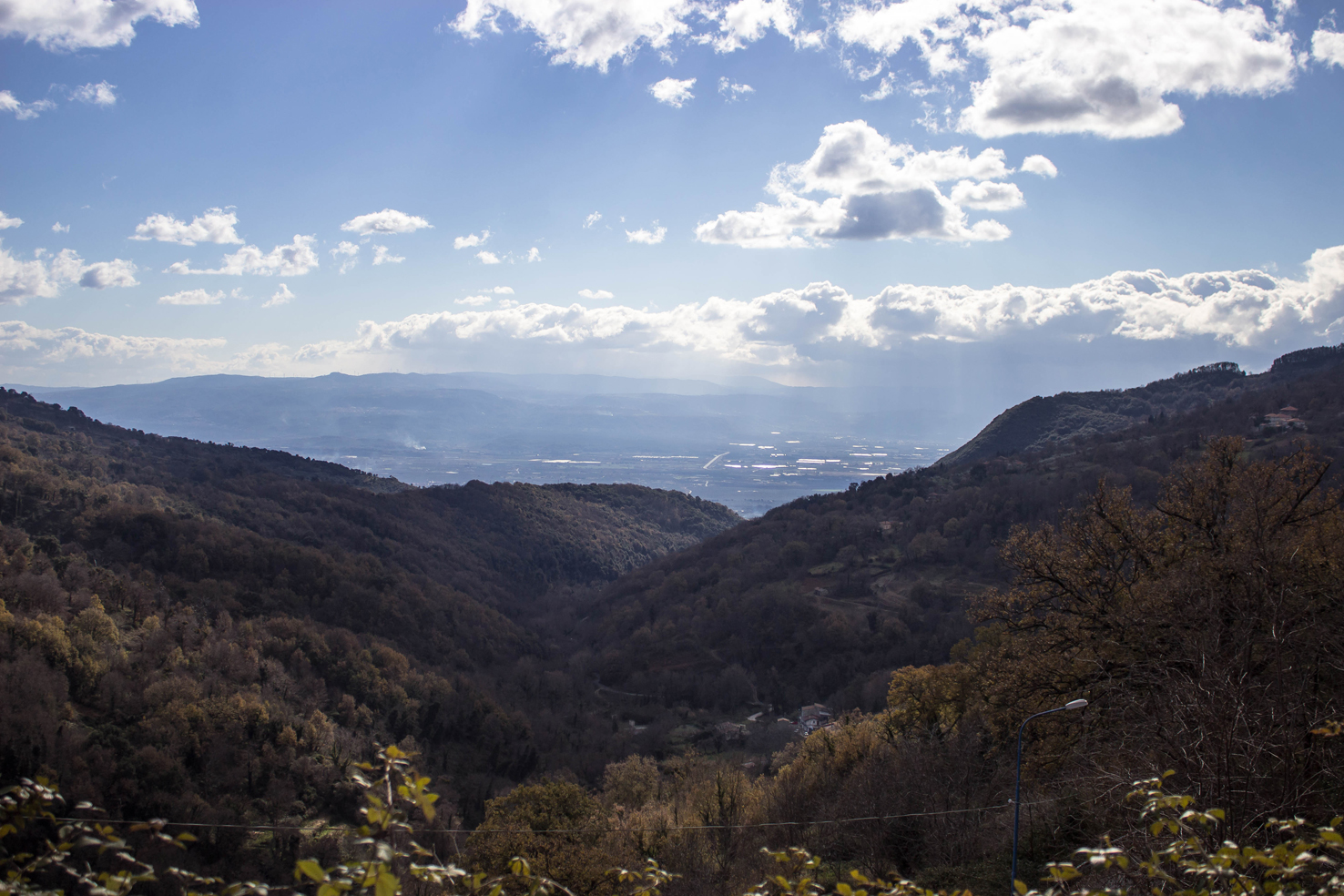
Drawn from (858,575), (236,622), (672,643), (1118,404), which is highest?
(1118,404)

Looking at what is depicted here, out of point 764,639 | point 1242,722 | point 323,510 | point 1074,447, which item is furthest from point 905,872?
point 1074,447

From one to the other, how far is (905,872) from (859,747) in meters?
10.9

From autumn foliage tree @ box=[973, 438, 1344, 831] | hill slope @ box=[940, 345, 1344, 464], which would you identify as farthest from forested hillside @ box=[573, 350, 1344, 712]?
autumn foliage tree @ box=[973, 438, 1344, 831]

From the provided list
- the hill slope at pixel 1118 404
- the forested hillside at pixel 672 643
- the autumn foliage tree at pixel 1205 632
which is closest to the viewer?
the autumn foliage tree at pixel 1205 632

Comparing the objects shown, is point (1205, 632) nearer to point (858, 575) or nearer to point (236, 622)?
point (236, 622)

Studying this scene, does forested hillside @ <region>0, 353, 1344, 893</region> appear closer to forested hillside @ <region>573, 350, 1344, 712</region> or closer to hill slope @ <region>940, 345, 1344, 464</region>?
forested hillside @ <region>573, 350, 1344, 712</region>

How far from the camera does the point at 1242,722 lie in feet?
31.9

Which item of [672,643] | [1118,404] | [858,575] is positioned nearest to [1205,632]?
A: [672,643]

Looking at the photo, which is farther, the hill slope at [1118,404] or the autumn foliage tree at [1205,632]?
the hill slope at [1118,404]

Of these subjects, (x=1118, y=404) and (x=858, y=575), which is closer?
(x=858, y=575)

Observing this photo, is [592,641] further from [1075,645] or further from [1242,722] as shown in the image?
[1242,722]

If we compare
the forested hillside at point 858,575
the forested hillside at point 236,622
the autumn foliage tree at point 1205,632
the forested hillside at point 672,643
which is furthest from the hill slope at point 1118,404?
the autumn foliage tree at point 1205,632

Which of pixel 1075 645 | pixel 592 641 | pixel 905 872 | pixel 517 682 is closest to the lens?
pixel 1075 645

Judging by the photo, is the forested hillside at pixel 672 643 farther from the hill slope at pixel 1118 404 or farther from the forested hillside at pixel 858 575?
the hill slope at pixel 1118 404
